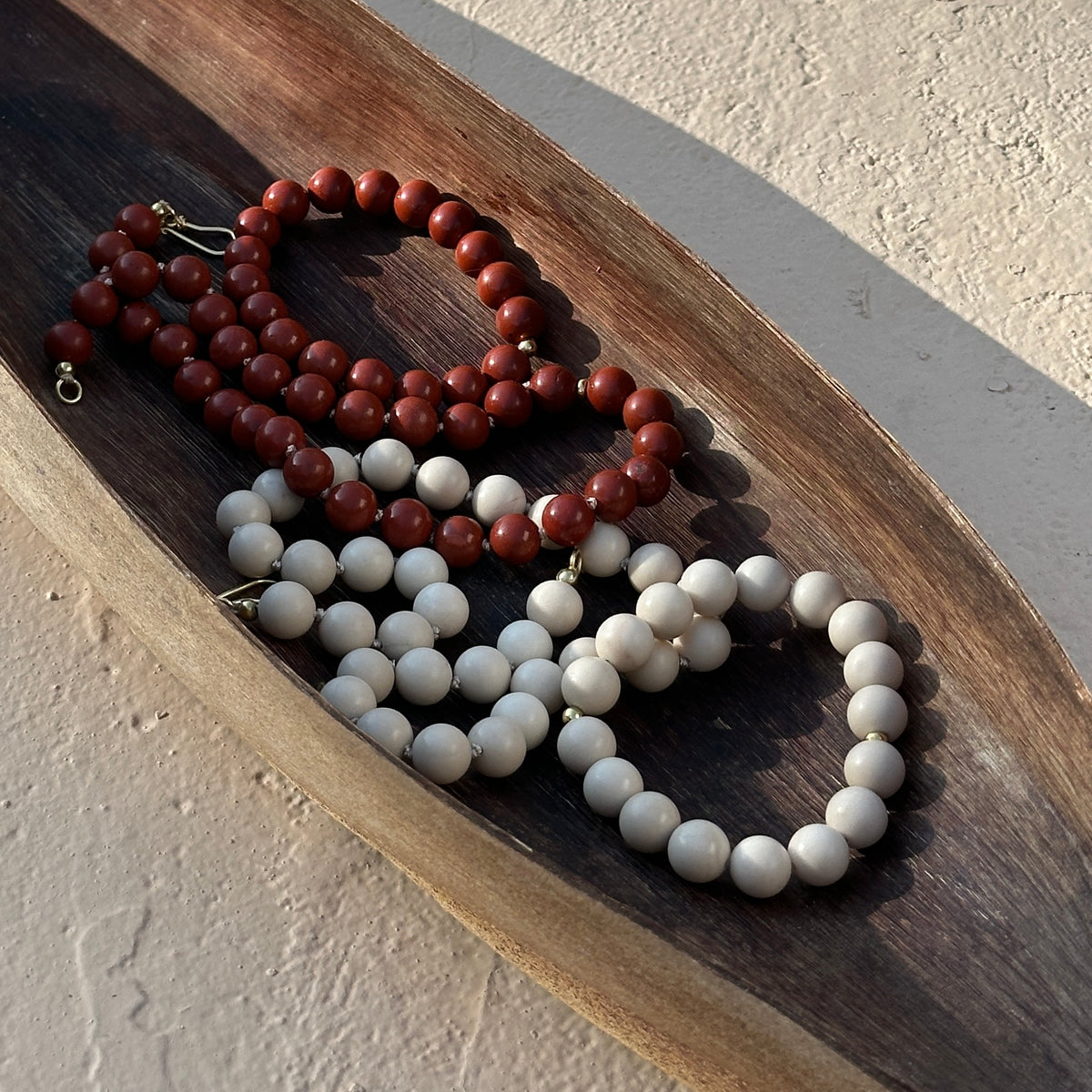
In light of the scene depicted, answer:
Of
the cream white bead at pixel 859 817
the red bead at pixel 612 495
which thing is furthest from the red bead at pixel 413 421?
the cream white bead at pixel 859 817

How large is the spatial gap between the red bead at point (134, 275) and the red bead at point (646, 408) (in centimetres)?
32

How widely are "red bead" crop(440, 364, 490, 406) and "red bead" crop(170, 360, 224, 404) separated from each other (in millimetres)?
140

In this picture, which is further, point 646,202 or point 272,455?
point 646,202

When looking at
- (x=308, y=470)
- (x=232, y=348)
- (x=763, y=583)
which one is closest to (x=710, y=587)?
(x=763, y=583)

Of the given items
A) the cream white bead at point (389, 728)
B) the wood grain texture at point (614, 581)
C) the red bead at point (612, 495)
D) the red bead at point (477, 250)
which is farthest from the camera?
the red bead at point (477, 250)

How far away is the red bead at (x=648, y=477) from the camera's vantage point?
31.6 inches

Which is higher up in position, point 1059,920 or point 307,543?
point 1059,920

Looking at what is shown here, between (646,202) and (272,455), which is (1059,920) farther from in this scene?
(646,202)

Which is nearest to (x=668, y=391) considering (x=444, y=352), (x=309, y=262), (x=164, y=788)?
(x=444, y=352)

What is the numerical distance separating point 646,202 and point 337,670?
0.53 meters

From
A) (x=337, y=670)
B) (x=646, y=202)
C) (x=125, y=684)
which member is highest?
(x=646, y=202)

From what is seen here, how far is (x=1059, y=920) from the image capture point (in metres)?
0.64

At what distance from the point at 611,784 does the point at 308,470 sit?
25 cm

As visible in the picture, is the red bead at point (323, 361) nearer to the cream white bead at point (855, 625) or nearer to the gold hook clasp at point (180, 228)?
the gold hook clasp at point (180, 228)
